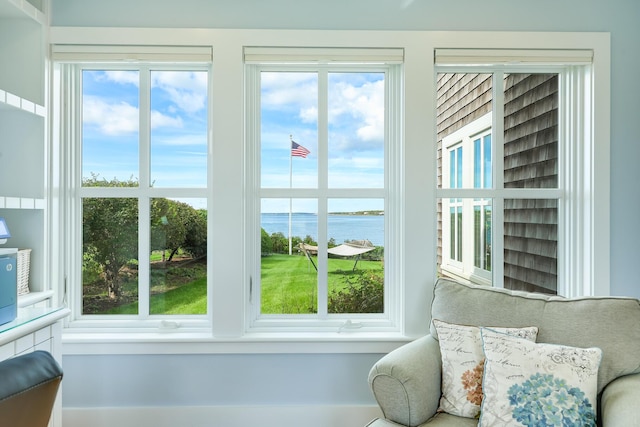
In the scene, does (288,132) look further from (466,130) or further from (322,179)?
(466,130)

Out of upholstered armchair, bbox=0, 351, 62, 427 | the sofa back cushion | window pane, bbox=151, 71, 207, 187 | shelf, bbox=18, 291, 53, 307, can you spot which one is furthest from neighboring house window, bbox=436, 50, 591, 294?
shelf, bbox=18, 291, 53, 307

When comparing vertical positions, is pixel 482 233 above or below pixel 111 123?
below

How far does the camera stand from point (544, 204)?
2314mm

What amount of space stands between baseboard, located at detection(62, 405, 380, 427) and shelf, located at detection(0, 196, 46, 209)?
3.53 ft

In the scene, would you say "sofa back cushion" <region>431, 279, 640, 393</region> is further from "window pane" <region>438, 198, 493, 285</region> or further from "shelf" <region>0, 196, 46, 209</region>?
"shelf" <region>0, 196, 46, 209</region>

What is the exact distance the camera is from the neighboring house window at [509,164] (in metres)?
2.30

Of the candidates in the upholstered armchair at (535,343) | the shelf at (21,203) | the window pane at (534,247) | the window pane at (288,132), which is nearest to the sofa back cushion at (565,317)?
the upholstered armchair at (535,343)

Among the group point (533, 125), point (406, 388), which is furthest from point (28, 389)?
point (533, 125)

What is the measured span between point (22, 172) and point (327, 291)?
169 centimetres

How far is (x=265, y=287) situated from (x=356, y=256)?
549 millimetres

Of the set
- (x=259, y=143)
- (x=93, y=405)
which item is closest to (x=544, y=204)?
(x=259, y=143)

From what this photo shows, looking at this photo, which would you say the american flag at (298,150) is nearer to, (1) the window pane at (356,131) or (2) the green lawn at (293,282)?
(1) the window pane at (356,131)

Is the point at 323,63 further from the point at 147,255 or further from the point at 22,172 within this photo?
the point at 22,172

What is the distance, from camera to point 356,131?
7.64 feet
